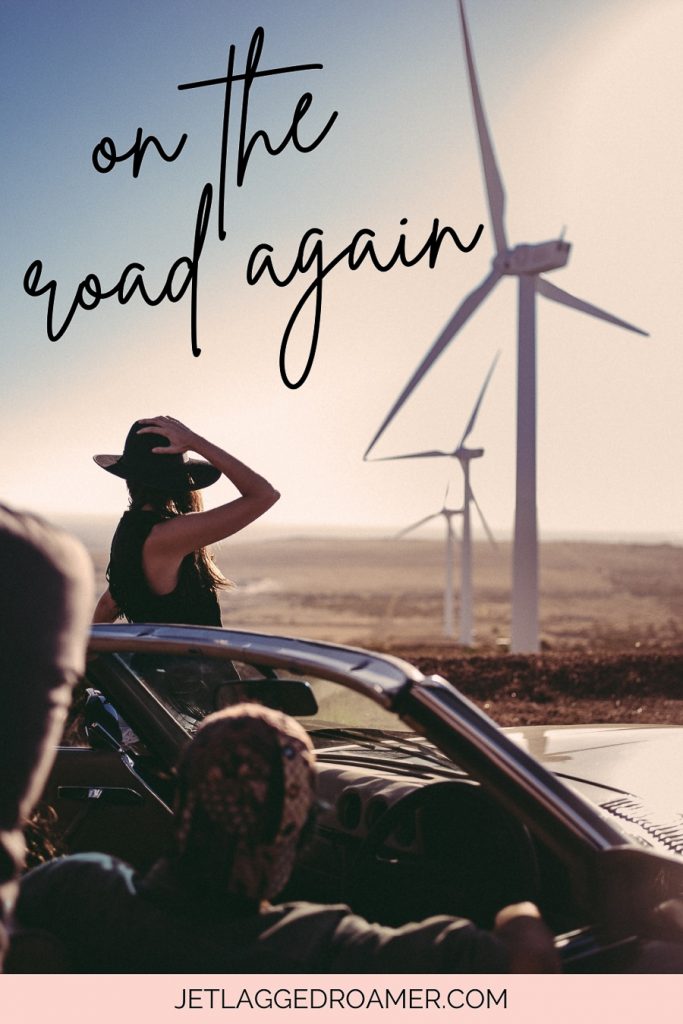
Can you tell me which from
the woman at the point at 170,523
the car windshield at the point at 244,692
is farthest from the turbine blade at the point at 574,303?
the car windshield at the point at 244,692

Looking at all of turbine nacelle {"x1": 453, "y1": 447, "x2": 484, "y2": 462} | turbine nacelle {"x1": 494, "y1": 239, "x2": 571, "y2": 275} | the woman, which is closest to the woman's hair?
the woman

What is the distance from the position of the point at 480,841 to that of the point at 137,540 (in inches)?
68.6

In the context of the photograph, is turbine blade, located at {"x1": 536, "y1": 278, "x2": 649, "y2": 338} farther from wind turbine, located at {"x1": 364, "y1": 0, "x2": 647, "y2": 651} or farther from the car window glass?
the car window glass

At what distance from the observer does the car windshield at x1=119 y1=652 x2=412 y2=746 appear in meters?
2.62

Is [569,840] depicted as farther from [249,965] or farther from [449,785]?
[249,965]

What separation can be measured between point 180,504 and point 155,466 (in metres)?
0.17

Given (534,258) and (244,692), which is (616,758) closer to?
(244,692)

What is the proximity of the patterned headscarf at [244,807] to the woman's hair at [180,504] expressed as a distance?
209 cm

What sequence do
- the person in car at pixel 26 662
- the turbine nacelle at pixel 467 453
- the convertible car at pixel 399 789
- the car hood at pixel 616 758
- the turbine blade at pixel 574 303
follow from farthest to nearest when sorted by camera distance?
the turbine nacelle at pixel 467 453 → the turbine blade at pixel 574 303 → the car hood at pixel 616 758 → the convertible car at pixel 399 789 → the person in car at pixel 26 662

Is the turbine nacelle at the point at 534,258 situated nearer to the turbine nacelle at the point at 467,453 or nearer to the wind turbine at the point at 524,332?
the wind turbine at the point at 524,332

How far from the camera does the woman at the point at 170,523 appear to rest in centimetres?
369

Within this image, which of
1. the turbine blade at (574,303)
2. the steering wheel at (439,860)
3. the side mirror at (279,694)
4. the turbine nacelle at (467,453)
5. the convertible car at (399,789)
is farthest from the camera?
the turbine nacelle at (467,453)

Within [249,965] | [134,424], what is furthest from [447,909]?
[134,424]

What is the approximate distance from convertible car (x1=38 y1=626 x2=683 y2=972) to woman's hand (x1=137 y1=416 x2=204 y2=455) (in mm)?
977
